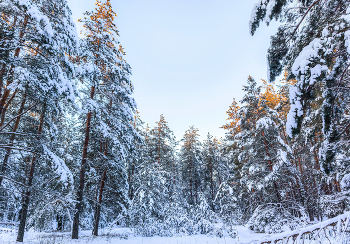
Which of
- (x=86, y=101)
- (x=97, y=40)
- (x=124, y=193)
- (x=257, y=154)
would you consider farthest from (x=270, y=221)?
(x=97, y=40)

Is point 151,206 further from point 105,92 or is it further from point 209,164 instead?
point 209,164

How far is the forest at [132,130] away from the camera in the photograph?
263 centimetres

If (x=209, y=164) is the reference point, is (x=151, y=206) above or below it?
below

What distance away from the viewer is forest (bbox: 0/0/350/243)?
8.64ft

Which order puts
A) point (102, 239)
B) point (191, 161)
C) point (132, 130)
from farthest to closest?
point (191, 161), point (132, 130), point (102, 239)

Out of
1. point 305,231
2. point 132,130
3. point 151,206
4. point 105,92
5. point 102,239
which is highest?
point 105,92

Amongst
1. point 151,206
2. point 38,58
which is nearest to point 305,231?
point 38,58

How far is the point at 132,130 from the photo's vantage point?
12500 mm

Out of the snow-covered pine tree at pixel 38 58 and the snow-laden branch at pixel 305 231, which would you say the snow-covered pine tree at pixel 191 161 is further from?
the snow-laden branch at pixel 305 231

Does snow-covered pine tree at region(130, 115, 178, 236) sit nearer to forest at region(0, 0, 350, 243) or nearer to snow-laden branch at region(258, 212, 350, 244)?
forest at region(0, 0, 350, 243)

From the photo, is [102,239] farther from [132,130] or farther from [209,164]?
[209,164]

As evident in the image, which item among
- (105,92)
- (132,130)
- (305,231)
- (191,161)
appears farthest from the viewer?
(191,161)

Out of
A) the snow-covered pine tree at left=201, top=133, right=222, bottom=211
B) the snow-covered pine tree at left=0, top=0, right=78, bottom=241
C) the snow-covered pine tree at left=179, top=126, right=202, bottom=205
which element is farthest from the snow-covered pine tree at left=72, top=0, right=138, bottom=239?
the snow-covered pine tree at left=201, top=133, right=222, bottom=211

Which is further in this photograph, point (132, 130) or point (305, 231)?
point (132, 130)
